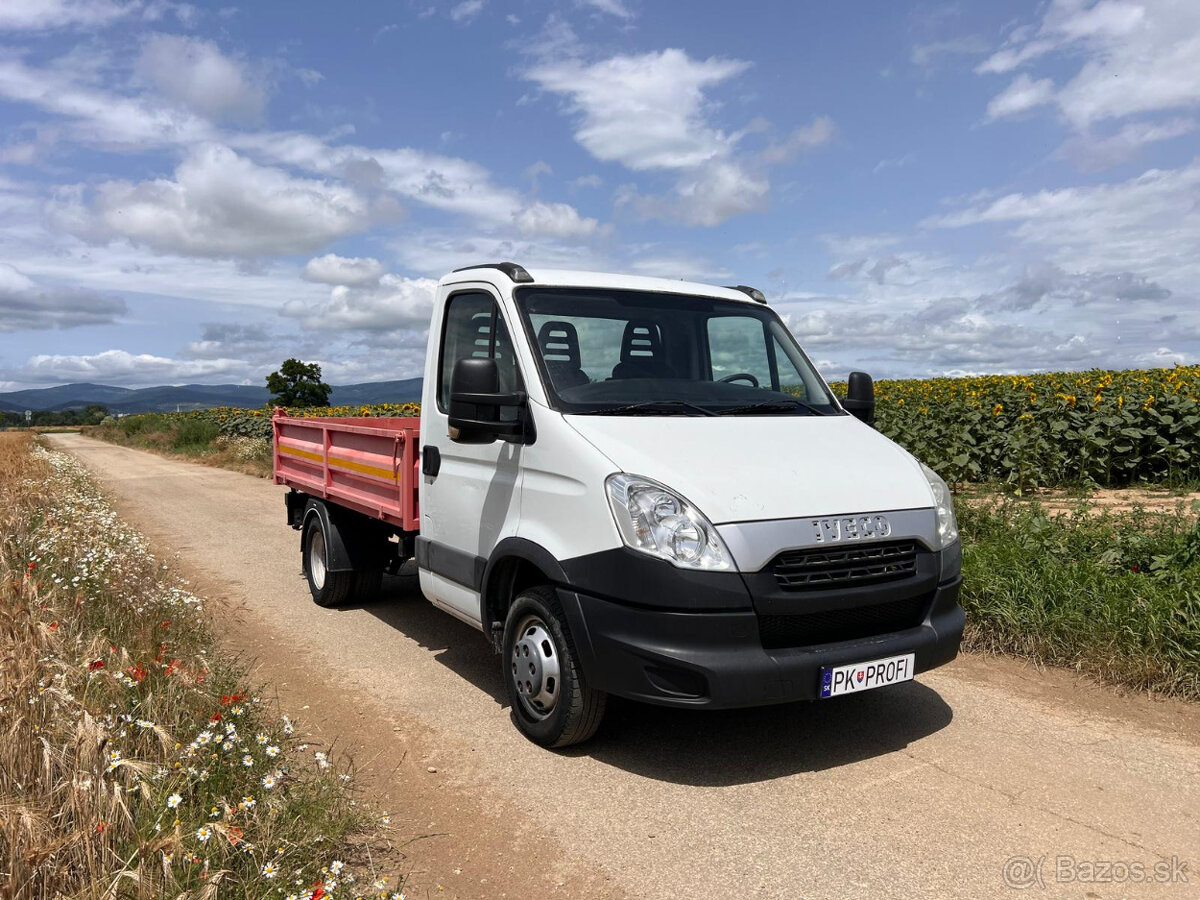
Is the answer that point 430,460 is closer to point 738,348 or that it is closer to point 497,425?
point 497,425

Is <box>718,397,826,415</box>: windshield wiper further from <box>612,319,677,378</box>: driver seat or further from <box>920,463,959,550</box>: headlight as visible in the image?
<box>920,463,959,550</box>: headlight

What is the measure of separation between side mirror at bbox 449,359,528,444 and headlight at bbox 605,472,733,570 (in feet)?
2.75

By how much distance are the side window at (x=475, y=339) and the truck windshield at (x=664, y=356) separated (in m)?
0.19

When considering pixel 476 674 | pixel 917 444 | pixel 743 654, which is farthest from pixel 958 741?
pixel 917 444

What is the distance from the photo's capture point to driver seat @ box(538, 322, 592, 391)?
172 inches

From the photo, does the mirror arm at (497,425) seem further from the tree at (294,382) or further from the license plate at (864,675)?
the tree at (294,382)

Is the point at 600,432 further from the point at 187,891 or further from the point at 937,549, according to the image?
the point at 187,891

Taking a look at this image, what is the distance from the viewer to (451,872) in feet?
10.4

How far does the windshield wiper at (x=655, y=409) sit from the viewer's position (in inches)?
165

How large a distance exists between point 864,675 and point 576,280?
254 centimetres

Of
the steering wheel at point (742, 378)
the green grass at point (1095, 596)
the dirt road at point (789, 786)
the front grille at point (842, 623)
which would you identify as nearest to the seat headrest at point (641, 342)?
the steering wheel at point (742, 378)

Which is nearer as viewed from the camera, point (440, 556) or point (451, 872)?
point (451, 872)

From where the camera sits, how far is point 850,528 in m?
3.71

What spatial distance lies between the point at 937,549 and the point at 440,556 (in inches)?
104
